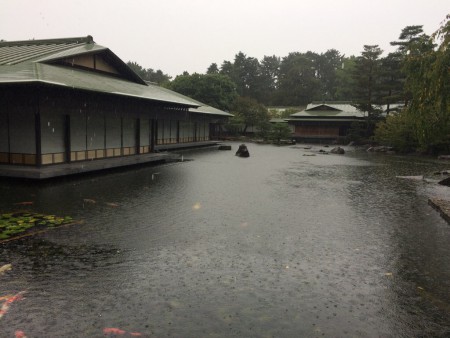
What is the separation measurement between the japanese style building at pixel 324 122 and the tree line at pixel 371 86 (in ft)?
10.4

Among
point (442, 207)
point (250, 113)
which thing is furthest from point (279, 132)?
point (442, 207)

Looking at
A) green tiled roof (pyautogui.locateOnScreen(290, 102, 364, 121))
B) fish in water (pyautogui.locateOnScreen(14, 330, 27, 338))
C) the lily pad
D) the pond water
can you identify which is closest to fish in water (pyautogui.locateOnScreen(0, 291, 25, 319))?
the pond water

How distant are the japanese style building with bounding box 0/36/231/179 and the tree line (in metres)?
14.6

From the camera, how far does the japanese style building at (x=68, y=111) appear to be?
17.1m

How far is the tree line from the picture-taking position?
38.7ft

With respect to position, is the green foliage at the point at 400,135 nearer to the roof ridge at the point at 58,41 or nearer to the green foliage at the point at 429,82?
the green foliage at the point at 429,82

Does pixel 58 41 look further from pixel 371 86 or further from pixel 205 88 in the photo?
pixel 371 86

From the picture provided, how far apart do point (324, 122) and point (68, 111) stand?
4864cm

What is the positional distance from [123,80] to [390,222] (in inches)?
895

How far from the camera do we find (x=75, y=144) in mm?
20672

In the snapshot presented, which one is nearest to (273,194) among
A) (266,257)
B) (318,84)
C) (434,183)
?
(266,257)

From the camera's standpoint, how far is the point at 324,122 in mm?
60906

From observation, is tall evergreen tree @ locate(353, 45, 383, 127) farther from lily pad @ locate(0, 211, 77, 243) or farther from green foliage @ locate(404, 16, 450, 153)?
lily pad @ locate(0, 211, 77, 243)

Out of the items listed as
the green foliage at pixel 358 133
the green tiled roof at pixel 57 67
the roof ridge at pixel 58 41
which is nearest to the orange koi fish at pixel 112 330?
the green tiled roof at pixel 57 67
